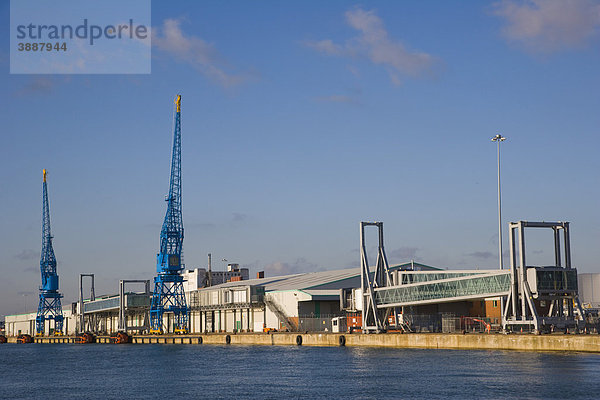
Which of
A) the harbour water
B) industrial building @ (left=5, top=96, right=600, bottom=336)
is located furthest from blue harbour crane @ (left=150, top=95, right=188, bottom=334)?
the harbour water

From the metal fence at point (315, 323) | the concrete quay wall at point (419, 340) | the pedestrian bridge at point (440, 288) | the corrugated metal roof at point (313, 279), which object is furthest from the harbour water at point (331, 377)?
the corrugated metal roof at point (313, 279)

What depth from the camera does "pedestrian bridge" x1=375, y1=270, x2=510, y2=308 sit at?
9152 cm

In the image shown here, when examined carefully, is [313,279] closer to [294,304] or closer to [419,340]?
[294,304]

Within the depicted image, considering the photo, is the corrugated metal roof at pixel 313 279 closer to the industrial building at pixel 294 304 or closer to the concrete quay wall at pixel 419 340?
the industrial building at pixel 294 304

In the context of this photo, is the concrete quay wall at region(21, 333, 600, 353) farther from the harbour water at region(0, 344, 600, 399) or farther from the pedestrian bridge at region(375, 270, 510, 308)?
the pedestrian bridge at region(375, 270, 510, 308)

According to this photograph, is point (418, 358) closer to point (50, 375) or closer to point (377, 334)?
point (377, 334)

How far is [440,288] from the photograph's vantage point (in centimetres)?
10012

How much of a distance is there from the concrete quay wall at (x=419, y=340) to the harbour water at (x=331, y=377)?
1.57 m

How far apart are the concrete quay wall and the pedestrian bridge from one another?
5.31 m

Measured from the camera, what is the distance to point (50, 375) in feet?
270

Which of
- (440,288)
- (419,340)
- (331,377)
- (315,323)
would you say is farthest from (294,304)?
(331,377)

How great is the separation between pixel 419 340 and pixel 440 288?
698cm

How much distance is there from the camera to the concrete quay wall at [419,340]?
7739 centimetres

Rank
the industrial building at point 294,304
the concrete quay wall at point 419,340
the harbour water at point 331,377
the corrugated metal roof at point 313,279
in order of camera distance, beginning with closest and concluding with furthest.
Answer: the harbour water at point 331,377
the concrete quay wall at point 419,340
the industrial building at point 294,304
the corrugated metal roof at point 313,279
